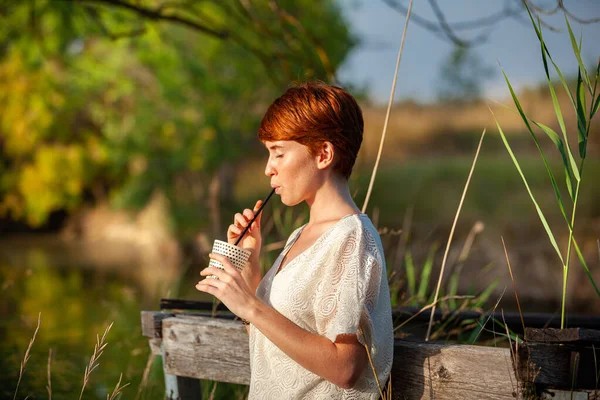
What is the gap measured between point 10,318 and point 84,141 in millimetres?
13146

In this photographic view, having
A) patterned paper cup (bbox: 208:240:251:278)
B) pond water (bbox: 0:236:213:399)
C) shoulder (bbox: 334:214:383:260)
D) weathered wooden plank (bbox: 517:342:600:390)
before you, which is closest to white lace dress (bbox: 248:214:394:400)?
shoulder (bbox: 334:214:383:260)

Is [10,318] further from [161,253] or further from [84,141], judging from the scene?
[84,141]

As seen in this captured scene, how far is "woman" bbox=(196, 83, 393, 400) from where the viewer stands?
71.6 inches

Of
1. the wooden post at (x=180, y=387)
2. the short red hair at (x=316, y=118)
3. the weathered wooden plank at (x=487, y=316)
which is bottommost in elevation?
the wooden post at (x=180, y=387)

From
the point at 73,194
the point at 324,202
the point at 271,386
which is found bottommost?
the point at 271,386

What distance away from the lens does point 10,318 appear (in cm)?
735

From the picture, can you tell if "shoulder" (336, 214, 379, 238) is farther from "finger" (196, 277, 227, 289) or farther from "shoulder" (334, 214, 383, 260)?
"finger" (196, 277, 227, 289)

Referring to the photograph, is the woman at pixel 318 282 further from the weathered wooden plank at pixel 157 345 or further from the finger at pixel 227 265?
the weathered wooden plank at pixel 157 345

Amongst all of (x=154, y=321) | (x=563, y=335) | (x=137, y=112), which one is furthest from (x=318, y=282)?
(x=137, y=112)

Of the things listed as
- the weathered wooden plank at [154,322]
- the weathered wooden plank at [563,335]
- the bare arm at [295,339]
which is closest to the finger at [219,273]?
the bare arm at [295,339]

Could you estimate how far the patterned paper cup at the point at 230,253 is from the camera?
1.90m

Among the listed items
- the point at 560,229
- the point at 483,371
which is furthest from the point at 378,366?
the point at 560,229

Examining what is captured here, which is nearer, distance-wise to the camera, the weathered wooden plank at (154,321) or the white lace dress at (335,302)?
the white lace dress at (335,302)

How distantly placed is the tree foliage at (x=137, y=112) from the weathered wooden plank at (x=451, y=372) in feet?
45.6
